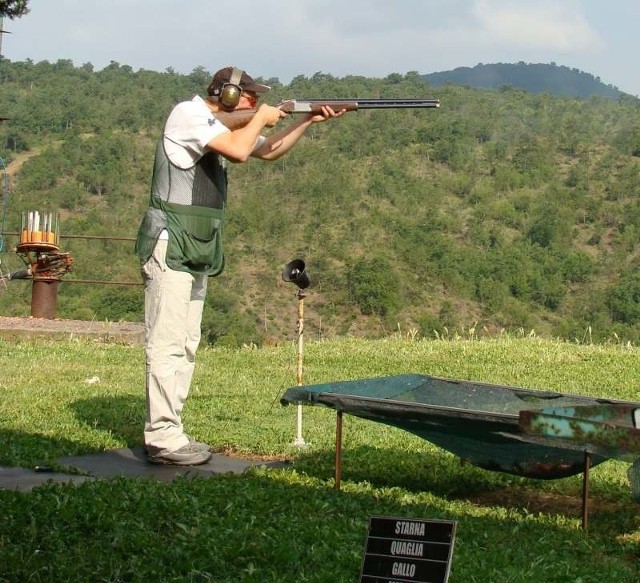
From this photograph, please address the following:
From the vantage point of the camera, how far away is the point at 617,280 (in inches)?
1955

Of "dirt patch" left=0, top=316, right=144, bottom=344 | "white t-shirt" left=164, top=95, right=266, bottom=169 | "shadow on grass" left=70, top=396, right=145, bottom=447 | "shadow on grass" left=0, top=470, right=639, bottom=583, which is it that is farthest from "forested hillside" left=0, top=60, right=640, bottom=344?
"shadow on grass" left=0, top=470, right=639, bottom=583

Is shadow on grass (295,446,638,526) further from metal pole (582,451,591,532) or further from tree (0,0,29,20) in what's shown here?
tree (0,0,29,20)

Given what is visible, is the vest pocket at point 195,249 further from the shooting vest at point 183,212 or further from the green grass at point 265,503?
the green grass at point 265,503

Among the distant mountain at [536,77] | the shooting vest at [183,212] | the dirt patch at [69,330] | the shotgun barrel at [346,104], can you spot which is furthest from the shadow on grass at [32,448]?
the distant mountain at [536,77]

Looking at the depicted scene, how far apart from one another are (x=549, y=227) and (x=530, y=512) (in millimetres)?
52433

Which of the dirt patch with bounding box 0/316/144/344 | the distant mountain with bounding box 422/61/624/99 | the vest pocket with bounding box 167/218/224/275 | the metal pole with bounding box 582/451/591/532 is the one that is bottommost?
the dirt patch with bounding box 0/316/144/344

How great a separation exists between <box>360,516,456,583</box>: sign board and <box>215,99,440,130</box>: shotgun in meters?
3.52

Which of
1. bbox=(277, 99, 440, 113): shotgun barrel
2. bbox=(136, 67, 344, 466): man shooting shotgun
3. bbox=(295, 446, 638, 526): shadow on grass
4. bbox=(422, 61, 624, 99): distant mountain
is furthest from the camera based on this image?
bbox=(422, 61, 624, 99): distant mountain

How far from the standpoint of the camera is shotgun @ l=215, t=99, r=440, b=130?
6.85 meters

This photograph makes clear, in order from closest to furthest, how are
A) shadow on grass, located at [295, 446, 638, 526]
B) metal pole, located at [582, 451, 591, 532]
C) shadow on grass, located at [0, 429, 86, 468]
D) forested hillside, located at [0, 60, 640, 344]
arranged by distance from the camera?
metal pole, located at [582, 451, 591, 532], shadow on grass, located at [295, 446, 638, 526], shadow on grass, located at [0, 429, 86, 468], forested hillside, located at [0, 60, 640, 344]

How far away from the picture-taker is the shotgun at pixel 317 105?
685 cm

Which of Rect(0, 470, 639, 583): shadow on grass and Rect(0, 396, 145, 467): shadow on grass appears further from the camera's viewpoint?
Rect(0, 396, 145, 467): shadow on grass

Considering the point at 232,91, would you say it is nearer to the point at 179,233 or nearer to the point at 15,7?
the point at 179,233

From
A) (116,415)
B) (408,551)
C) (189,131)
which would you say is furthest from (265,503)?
(116,415)
